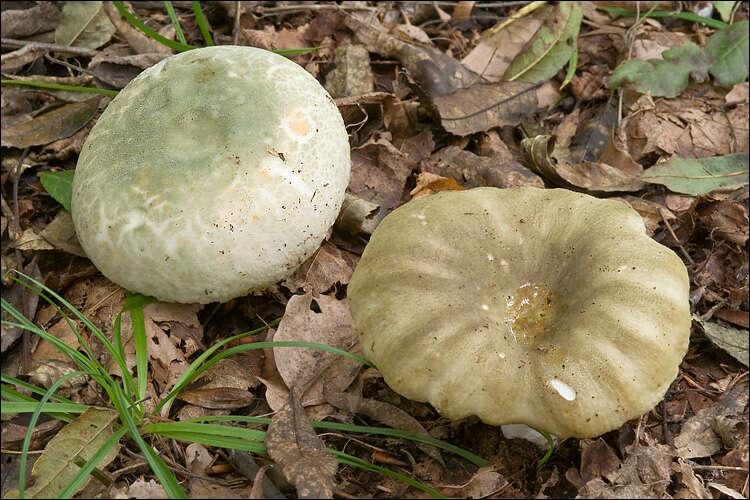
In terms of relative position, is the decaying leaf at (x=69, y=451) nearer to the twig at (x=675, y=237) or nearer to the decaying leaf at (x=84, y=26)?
the decaying leaf at (x=84, y=26)

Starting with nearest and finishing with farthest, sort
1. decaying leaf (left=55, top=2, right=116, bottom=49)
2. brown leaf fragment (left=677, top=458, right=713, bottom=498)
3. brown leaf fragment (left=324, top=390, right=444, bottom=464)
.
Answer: brown leaf fragment (left=677, top=458, right=713, bottom=498) → brown leaf fragment (left=324, top=390, right=444, bottom=464) → decaying leaf (left=55, top=2, right=116, bottom=49)

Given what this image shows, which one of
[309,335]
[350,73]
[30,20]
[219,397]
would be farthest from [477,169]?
[30,20]

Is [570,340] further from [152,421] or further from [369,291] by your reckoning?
[152,421]

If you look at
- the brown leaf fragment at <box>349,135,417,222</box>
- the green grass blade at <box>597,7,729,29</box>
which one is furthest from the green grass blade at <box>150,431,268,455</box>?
the green grass blade at <box>597,7,729,29</box>

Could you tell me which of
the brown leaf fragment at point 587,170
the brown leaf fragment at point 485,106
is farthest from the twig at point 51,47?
the brown leaf fragment at point 587,170

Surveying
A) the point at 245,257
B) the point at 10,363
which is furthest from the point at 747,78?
the point at 10,363

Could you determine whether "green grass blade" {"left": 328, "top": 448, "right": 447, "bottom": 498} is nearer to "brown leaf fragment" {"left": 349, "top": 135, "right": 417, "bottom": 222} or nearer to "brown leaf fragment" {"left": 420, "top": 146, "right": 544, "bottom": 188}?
"brown leaf fragment" {"left": 349, "top": 135, "right": 417, "bottom": 222}
